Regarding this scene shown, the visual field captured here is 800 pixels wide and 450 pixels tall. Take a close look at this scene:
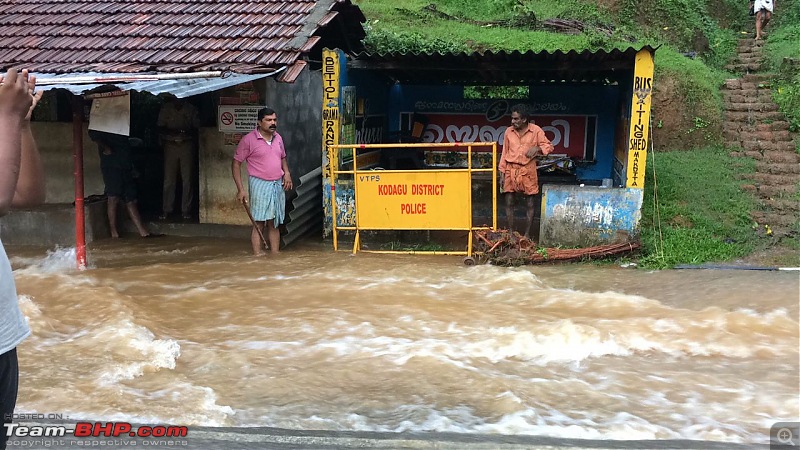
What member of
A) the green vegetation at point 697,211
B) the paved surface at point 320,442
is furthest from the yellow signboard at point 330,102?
the paved surface at point 320,442

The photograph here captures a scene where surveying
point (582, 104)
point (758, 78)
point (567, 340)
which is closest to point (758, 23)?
point (758, 78)

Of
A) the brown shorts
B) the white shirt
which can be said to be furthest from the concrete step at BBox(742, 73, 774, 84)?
the white shirt

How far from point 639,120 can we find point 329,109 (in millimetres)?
4168

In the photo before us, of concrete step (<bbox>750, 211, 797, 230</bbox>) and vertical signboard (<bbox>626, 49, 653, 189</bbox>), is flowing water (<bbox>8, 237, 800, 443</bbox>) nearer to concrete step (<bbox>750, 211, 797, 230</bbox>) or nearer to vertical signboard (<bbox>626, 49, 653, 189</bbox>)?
vertical signboard (<bbox>626, 49, 653, 189</bbox>)

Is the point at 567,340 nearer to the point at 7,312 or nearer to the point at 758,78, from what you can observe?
the point at 7,312

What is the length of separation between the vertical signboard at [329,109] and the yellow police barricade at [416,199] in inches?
17.5

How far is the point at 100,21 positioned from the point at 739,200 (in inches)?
401

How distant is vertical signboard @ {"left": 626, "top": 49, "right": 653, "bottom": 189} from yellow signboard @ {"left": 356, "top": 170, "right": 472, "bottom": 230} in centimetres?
211

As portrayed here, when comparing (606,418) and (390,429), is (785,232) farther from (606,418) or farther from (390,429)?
(390,429)

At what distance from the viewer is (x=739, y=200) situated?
34.5ft

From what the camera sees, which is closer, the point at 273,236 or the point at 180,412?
the point at 180,412

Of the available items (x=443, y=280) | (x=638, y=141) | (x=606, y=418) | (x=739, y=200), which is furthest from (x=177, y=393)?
(x=739, y=200)

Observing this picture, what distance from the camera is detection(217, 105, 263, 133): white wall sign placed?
10.3m

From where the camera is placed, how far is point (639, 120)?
900 cm
